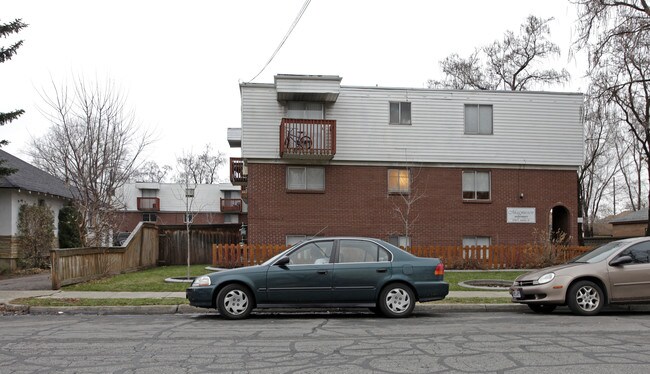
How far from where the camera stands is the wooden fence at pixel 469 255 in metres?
20.5

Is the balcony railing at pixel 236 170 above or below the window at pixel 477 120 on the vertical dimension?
below

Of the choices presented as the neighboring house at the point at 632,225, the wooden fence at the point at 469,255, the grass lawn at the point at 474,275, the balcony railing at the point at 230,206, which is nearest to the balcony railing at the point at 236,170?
the wooden fence at the point at 469,255

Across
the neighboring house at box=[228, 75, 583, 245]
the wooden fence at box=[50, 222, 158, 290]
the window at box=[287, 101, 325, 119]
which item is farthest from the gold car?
the window at box=[287, 101, 325, 119]

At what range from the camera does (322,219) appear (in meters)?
22.8

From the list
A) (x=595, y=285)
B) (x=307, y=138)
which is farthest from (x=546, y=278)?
(x=307, y=138)

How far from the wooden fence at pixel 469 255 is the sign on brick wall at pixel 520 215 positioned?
2518 mm

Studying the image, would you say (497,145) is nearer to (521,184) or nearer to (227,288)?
→ (521,184)

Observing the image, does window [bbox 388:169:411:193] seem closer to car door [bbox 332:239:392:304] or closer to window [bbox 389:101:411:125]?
window [bbox 389:101:411:125]

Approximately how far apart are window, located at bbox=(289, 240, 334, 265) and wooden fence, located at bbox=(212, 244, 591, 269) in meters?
10.1

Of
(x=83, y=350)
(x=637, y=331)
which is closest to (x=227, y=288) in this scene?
(x=83, y=350)

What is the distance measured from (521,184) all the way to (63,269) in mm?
17911

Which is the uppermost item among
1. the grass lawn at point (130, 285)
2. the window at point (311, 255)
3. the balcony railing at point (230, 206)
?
the balcony railing at point (230, 206)

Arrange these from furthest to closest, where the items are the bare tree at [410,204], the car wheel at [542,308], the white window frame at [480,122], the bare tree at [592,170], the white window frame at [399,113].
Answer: the bare tree at [592,170] < the white window frame at [480,122] < the white window frame at [399,113] < the bare tree at [410,204] < the car wheel at [542,308]

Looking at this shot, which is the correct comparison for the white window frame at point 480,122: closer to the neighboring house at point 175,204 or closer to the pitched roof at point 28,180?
the pitched roof at point 28,180
